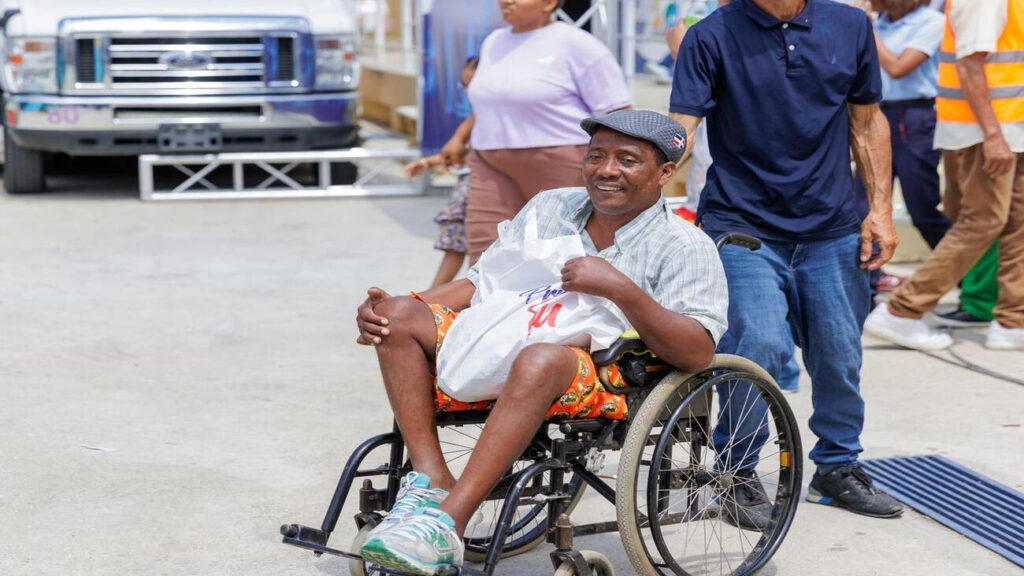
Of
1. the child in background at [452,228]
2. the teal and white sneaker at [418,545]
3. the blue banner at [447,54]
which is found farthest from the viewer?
the blue banner at [447,54]

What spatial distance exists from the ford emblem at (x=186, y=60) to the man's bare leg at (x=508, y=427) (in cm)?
775

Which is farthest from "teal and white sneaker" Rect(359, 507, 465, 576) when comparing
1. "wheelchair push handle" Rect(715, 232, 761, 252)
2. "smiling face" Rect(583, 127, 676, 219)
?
"wheelchair push handle" Rect(715, 232, 761, 252)

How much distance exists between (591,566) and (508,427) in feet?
1.43

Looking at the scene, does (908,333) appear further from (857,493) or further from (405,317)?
(405,317)

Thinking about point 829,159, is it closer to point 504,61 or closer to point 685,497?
point 685,497

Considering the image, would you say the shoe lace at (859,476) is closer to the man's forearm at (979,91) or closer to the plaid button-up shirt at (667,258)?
the plaid button-up shirt at (667,258)

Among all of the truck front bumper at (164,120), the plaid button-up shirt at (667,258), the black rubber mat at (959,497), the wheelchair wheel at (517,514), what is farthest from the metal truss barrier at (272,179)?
the plaid button-up shirt at (667,258)

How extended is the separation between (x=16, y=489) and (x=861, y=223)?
9.09 ft

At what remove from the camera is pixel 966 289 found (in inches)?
288

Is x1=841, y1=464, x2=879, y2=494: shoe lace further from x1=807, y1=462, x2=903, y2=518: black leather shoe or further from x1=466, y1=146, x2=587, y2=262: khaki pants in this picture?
x1=466, y1=146, x2=587, y2=262: khaki pants

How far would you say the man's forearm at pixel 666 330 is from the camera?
11.7 ft

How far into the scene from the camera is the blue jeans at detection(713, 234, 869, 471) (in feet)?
13.8

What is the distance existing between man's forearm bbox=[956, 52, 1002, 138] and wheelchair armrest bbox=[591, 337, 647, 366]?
10.8ft

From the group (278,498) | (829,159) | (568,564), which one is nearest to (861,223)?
(829,159)
